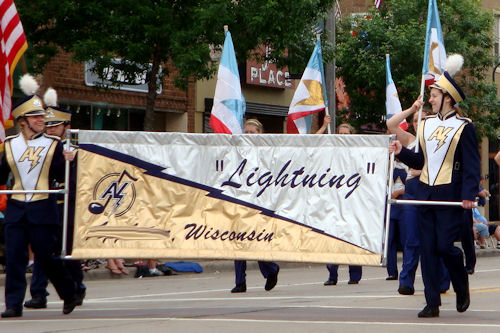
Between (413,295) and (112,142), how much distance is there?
4.04m

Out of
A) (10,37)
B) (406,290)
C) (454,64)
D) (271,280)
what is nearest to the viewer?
(454,64)

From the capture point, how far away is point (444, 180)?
9969 mm

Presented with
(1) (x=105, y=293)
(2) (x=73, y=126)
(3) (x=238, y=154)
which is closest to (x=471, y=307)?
(3) (x=238, y=154)

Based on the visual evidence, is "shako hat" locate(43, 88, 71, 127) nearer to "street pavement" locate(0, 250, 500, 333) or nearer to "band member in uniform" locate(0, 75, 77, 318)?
Answer: "band member in uniform" locate(0, 75, 77, 318)

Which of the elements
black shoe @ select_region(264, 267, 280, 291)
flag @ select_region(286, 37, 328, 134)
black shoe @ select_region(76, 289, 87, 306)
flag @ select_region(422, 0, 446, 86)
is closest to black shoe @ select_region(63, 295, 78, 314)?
black shoe @ select_region(76, 289, 87, 306)

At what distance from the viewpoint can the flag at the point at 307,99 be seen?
51.5 ft

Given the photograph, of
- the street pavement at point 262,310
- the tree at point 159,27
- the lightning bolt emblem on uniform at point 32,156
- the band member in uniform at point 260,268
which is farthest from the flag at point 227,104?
the tree at point 159,27

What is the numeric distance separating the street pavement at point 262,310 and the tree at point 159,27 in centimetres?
481

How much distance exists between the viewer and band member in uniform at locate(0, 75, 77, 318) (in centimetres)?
1022

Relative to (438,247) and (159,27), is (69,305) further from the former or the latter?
(159,27)

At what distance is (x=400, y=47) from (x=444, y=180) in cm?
2088

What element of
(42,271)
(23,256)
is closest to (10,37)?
(42,271)

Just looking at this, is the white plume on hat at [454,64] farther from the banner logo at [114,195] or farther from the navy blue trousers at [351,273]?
the navy blue trousers at [351,273]

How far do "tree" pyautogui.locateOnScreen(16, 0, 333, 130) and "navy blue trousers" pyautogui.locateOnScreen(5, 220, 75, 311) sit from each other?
8.92 meters
